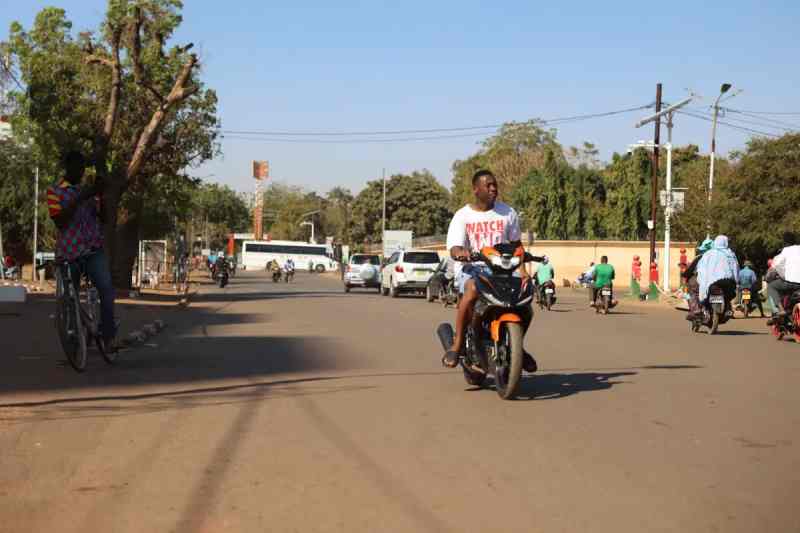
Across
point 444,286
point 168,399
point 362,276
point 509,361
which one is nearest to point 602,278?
point 444,286

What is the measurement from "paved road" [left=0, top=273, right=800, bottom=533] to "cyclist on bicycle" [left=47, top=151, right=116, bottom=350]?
0.75m

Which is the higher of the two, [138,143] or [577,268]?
[138,143]

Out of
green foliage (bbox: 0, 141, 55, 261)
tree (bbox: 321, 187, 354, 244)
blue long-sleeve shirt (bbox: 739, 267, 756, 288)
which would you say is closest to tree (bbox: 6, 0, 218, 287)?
blue long-sleeve shirt (bbox: 739, 267, 756, 288)

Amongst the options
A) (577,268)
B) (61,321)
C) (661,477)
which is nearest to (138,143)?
(61,321)

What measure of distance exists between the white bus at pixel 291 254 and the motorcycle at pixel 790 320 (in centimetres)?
9531

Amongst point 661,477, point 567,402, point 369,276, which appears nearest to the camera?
point 661,477

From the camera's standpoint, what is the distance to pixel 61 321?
9719 millimetres

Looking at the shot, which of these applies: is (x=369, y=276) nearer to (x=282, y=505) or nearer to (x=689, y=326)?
(x=689, y=326)

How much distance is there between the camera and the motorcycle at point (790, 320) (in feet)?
53.6

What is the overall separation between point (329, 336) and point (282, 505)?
1141 cm

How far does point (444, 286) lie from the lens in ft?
101

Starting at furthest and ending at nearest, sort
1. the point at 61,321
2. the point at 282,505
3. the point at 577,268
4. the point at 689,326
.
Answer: the point at 577,268 < the point at 689,326 < the point at 61,321 < the point at 282,505

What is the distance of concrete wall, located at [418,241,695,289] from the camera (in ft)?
198

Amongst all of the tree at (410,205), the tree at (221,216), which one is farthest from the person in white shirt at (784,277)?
the tree at (221,216)
